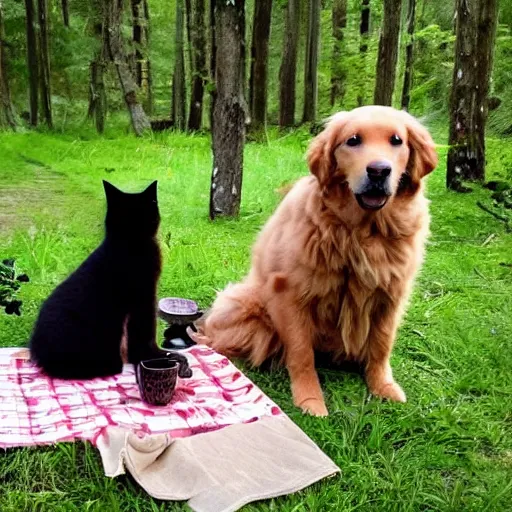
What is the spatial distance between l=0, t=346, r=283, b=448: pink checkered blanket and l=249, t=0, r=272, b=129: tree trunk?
823 cm

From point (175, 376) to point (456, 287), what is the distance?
8.04 ft

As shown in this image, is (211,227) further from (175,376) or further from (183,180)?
(175,376)

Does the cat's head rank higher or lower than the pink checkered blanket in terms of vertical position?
higher

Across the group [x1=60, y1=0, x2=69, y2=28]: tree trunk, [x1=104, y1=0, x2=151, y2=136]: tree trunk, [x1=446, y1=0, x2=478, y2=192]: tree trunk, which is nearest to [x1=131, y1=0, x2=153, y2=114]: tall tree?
[x1=60, y1=0, x2=69, y2=28]: tree trunk

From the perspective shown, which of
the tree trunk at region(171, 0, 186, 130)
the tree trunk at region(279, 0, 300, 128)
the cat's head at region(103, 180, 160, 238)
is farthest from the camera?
the tree trunk at region(171, 0, 186, 130)

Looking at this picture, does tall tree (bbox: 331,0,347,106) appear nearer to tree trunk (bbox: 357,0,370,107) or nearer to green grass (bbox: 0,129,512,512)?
tree trunk (bbox: 357,0,370,107)

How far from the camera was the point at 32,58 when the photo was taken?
38.8 ft

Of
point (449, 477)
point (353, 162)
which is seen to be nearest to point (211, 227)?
point (353, 162)

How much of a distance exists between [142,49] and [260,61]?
495 centimetres

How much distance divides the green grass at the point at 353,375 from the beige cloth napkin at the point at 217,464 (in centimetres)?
5

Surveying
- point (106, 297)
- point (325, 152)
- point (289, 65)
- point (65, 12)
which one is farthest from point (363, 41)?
point (106, 297)

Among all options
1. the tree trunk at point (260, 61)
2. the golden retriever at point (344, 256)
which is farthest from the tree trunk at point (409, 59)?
the golden retriever at point (344, 256)

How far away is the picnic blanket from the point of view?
1.95 metres

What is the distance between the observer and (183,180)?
7.26m
